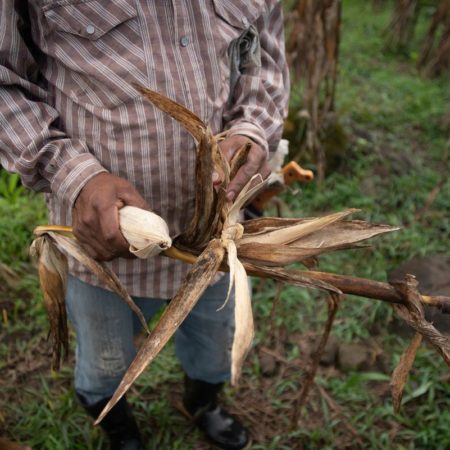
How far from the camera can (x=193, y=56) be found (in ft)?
3.96

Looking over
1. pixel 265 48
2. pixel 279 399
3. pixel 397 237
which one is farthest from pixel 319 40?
pixel 279 399

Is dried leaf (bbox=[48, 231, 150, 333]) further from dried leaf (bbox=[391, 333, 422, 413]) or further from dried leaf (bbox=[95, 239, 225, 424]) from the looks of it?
dried leaf (bbox=[391, 333, 422, 413])

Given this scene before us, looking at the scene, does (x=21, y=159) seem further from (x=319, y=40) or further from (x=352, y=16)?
(x=352, y=16)

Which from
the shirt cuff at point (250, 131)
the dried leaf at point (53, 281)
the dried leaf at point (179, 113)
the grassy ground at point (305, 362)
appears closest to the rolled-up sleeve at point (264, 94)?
the shirt cuff at point (250, 131)

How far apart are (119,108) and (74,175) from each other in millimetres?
172

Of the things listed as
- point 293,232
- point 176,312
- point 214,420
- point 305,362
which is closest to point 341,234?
point 293,232

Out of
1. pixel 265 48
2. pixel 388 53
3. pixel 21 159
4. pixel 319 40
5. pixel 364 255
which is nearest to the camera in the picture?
pixel 21 159

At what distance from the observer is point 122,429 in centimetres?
173

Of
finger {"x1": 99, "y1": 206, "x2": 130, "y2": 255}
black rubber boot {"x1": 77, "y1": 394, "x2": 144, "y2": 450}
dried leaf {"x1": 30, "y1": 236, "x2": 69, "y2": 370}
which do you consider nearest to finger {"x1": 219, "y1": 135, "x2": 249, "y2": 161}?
finger {"x1": 99, "y1": 206, "x2": 130, "y2": 255}

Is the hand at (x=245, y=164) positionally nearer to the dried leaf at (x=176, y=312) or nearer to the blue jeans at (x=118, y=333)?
the dried leaf at (x=176, y=312)

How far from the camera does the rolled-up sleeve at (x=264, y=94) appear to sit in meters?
1.35

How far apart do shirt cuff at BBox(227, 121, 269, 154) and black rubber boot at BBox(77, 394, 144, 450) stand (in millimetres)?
886

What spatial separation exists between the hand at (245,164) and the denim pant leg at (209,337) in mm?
348

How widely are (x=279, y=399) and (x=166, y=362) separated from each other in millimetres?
457
